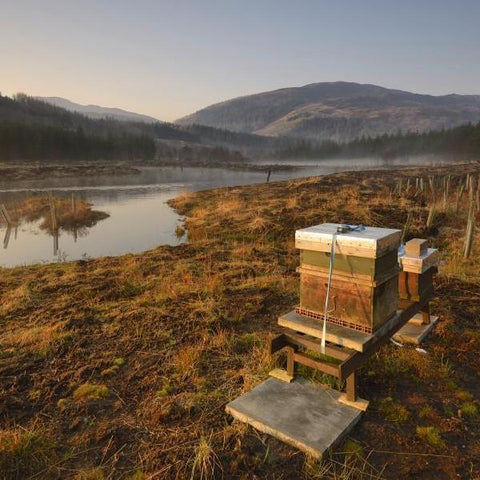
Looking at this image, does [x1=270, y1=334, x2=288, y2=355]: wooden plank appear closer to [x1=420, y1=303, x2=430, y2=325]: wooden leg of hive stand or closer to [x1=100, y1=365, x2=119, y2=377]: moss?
[x1=100, y1=365, x2=119, y2=377]: moss

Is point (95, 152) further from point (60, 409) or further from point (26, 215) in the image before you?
point (60, 409)

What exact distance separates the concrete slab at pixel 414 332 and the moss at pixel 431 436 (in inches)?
82.4

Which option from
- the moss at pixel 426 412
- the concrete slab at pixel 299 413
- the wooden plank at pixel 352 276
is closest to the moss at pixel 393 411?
the moss at pixel 426 412

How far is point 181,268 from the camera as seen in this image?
11.9 m

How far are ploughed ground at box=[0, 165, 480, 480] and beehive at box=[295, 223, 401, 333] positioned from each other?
1084mm

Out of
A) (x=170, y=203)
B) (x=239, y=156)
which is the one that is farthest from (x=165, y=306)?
(x=239, y=156)

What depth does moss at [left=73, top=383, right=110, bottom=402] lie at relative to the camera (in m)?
5.33

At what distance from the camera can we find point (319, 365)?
15.8 ft

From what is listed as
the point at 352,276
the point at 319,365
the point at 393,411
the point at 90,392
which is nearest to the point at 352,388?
the point at 319,365

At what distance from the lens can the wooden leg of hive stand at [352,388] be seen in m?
4.65

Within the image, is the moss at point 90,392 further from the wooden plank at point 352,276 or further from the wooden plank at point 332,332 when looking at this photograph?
the wooden plank at point 352,276

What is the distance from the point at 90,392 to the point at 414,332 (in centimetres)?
528

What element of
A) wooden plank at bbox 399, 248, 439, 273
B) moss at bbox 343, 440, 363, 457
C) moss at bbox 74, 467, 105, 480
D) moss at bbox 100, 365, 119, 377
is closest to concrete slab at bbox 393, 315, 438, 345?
wooden plank at bbox 399, 248, 439, 273

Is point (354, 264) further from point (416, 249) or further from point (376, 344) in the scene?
point (416, 249)
